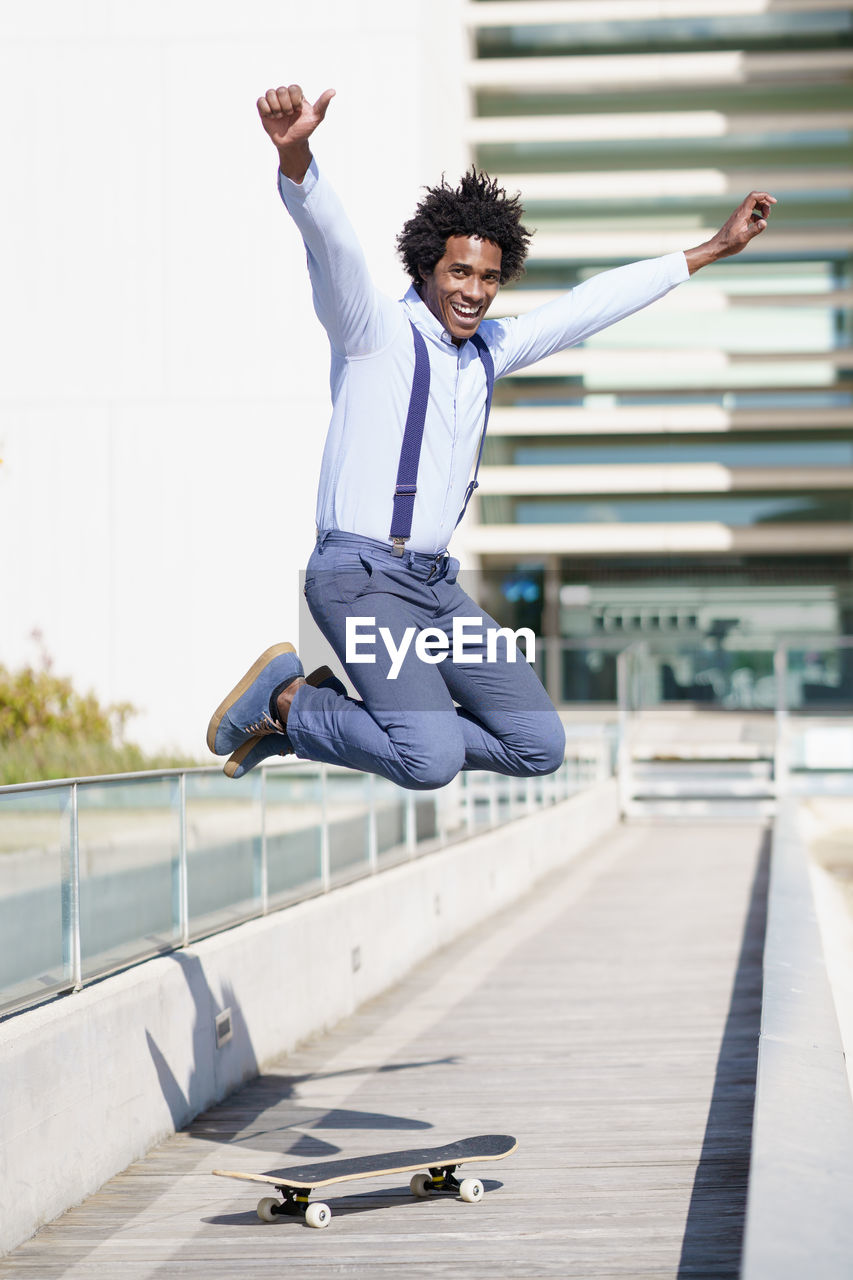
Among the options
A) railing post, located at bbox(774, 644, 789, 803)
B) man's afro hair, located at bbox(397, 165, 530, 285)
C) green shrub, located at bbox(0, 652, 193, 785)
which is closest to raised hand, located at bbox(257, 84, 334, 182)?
man's afro hair, located at bbox(397, 165, 530, 285)

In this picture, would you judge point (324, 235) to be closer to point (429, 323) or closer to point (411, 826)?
point (429, 323)

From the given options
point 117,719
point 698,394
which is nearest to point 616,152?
point 698,394

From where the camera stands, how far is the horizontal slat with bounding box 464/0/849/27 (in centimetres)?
4512

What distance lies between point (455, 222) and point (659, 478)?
4178 cm

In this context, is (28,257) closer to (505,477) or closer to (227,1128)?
(227,1128)

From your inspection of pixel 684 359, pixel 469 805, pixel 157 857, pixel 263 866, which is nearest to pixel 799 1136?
pixel 157 857

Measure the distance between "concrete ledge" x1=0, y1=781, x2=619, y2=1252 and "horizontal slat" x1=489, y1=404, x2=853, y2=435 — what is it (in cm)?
3287

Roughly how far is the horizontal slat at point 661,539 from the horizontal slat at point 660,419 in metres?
2.59

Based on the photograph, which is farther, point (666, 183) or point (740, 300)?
point (740, 300)

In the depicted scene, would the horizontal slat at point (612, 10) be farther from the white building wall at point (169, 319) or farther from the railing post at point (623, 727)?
the white building wall at point (169, 319)

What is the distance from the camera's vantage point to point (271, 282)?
956 inches

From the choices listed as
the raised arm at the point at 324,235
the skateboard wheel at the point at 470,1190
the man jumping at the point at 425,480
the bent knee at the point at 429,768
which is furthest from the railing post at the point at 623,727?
the raised arm at the point at 324,235

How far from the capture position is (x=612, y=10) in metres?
45.4

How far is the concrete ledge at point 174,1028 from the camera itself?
6.14 m
